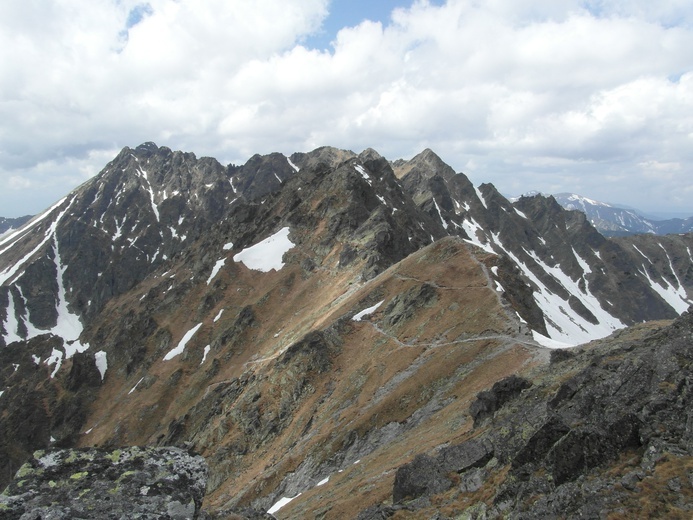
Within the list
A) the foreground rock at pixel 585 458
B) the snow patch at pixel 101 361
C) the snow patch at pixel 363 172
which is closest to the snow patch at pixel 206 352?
the snow patch at pixel 101 361

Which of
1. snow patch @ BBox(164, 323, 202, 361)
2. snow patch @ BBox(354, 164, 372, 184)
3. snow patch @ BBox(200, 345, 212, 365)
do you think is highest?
snow patch @ BBox(354, 164, 372, 184)

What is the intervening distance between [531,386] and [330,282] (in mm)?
65521

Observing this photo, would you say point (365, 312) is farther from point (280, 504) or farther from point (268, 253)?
point (268, 253)

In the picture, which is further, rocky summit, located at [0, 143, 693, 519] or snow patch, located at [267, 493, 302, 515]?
snow patch, located at [267, 493, 302, 515]

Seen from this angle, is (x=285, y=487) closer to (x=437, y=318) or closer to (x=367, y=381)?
(x=367, y=381)

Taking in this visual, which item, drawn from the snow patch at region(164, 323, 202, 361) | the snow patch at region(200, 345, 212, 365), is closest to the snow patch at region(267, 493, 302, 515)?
the snow patch at region(200, 345, 212, 365)

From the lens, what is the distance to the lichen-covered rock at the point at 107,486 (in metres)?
10.9

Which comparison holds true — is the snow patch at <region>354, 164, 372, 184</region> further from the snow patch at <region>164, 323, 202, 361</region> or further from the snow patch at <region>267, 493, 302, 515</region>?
the snow patch at <region>267, 493, 302, 515</region>

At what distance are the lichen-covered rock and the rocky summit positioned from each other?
0.13 m

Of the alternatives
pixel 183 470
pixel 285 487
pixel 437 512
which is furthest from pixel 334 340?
pixel 183 470

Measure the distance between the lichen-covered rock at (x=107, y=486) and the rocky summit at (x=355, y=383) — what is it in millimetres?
126

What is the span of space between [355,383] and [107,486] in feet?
143

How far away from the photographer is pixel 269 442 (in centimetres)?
5678

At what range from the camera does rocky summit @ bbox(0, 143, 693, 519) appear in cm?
1566
